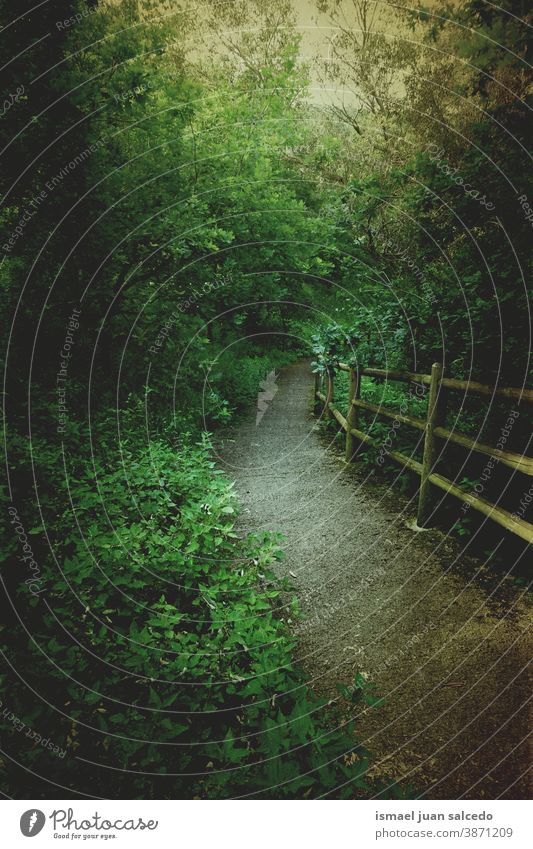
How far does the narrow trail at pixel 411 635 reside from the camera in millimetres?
2510

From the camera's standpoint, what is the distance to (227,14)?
10.3 meters

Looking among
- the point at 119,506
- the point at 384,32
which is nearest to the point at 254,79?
the point at 384,32

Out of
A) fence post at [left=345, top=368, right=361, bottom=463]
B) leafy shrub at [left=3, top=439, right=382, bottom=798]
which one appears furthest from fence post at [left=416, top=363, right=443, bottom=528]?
fence post at [left=345, top=368, right=361, bottom=463]

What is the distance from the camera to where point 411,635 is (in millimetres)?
3443

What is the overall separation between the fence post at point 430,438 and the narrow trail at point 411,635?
0.28 m

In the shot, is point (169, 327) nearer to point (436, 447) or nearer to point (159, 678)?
point (436, 447)

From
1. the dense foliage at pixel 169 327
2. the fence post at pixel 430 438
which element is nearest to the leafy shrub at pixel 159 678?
the dense foliage at pixel 169 327

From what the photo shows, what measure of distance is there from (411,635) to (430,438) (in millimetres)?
2125

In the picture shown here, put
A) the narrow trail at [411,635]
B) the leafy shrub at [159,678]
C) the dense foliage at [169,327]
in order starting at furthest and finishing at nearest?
1. the narrow trail at [411,635]
2. the dense foliage at [169,327]
3. the leafy shrub at [159,678]

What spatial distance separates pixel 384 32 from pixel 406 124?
1.86 metres

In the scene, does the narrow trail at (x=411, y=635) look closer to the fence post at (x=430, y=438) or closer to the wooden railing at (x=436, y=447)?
the fence post at (x=430, y=438)

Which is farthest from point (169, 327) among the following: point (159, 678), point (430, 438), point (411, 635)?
point (159, 678)

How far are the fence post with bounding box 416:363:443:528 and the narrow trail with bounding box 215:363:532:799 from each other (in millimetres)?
278
